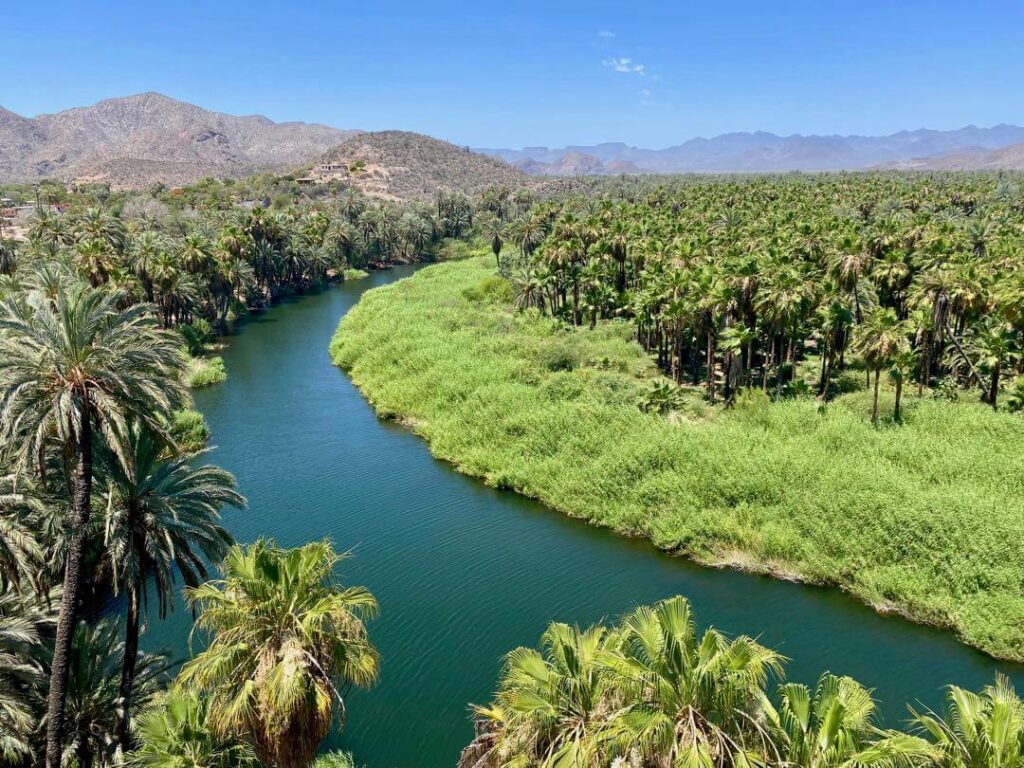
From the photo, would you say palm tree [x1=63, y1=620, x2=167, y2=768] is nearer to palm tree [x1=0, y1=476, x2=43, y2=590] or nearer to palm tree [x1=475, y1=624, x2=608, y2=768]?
palm tree [x1=0, y1=476, x2=43, y2=590]

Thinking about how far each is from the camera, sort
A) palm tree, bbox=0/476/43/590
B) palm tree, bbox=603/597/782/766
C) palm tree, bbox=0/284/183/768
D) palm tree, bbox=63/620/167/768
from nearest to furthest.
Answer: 1. palm tree, bbox=603/597/782/766
2. palm tree, bbox=0/284/183/768
3. palm tree, bbox=0/476/43/590
4. palm tree, bbox=63/620/167/768

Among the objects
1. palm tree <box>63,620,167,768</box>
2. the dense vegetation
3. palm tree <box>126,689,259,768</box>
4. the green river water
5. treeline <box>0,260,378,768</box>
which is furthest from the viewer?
the dense vegetation

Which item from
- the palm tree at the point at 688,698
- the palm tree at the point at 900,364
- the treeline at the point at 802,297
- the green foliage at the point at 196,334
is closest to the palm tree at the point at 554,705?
the palm tree at the point at 688,698

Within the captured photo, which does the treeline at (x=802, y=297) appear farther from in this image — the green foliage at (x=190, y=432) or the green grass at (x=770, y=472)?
the green foliage at (x=190, y=432)

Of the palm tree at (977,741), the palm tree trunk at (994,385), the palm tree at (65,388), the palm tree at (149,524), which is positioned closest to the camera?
the palm tree at (977,741)

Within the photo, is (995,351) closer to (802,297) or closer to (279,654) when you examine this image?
(802,297)

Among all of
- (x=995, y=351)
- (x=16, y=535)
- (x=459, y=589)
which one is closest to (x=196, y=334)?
(x=459, y=589)

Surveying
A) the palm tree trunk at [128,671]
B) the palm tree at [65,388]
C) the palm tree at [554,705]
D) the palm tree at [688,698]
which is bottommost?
the palm tree trunk at [128,671]

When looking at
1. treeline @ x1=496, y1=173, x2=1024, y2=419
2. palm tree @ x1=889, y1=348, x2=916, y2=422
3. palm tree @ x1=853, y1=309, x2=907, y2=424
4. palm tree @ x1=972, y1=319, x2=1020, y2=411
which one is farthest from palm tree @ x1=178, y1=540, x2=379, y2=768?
palm tree @ x1=972, y1=319, x2=1020, y2=411
